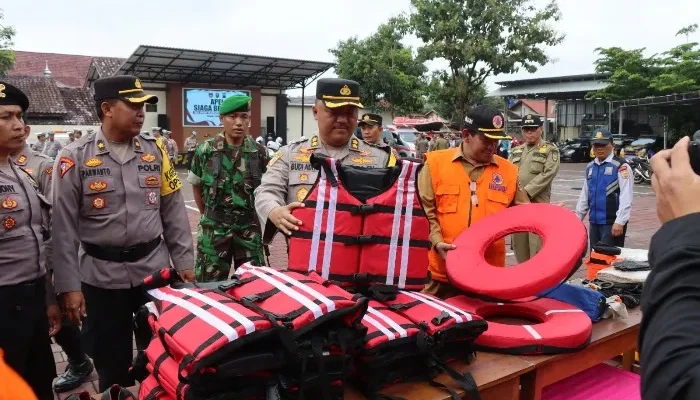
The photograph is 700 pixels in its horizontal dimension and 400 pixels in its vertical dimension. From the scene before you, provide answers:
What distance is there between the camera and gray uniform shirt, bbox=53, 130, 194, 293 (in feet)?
8.49

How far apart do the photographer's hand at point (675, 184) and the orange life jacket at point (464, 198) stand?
6.42 feet

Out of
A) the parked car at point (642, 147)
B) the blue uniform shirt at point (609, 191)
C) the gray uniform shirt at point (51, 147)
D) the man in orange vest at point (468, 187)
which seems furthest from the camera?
the parked car at point (642, 147)

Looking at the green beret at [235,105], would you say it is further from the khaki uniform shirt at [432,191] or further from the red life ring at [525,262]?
the red life ring at [525,262]

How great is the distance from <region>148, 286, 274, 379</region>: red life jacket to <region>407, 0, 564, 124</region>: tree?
25.6 meters

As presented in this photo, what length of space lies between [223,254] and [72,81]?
148ft

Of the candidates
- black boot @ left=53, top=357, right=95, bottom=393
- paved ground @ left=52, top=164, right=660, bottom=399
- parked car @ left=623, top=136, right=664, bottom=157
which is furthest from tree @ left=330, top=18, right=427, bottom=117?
black boot @ left=53, top=357, right=95, bottom=393

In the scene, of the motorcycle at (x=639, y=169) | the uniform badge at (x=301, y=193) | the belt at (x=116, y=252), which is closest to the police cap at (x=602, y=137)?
the uniform badge at (x=301, y=193)

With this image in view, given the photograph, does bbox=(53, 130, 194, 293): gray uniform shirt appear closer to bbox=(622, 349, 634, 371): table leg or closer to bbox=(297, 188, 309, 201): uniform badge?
bbox=(297, 188, 309, 201): uniform badge

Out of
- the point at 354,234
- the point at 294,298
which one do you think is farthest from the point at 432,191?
the point at 294,298

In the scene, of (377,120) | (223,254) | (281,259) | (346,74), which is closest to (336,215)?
(223,254)

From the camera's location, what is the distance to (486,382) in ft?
6.05

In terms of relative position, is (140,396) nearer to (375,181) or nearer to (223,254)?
(375,181)

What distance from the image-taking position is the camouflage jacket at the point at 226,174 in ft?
13.4

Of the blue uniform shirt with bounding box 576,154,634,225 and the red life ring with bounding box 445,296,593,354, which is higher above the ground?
the blue uniform shirt with bounding box 576,154,634,225
